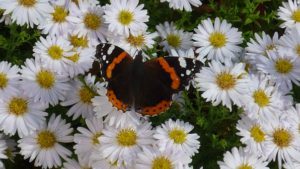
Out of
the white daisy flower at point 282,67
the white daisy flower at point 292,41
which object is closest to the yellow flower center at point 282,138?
the white daisy flower at point 282,67

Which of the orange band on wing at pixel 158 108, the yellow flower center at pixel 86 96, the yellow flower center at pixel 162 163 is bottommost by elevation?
the yellow flower center at pixel 162 163

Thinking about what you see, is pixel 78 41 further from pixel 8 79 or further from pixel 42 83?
pixel 8 79

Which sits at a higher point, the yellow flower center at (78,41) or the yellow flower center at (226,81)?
the yellow flower center at (78,41)

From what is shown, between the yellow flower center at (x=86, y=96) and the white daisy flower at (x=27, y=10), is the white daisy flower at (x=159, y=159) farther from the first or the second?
the white daisy flower at (x=27, y=10)

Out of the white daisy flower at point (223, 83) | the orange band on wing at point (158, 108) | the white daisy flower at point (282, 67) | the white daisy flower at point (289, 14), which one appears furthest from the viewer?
the white daisy flower at point (289, 14)

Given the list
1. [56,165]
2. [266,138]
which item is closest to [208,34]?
[266,138]

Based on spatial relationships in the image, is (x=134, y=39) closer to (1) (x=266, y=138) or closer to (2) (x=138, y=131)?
(2) (x=138, y=131)
